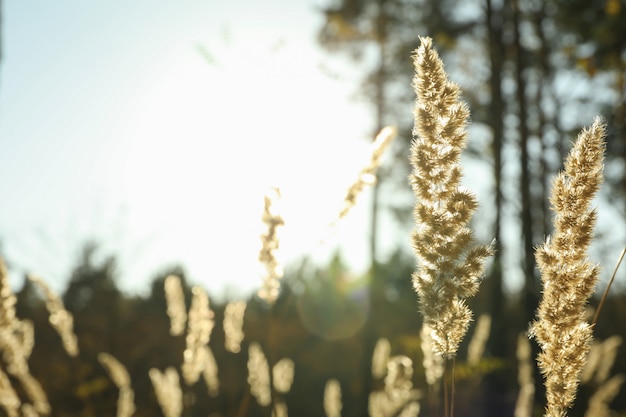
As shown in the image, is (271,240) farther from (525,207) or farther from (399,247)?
(399,247)

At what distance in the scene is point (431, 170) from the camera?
1351 mm

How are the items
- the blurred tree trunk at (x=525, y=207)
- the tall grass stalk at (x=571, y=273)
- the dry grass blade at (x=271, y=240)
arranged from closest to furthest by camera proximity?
1. the tall grass stalk at (x=571, y=273)
2. the dry grass blade at (x=271, y=240)
3. the blurred tree trunk at (x=525, y=207)

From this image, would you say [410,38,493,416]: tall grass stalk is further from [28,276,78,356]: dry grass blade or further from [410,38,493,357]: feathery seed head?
[28,276,78,356]: dry grass blade

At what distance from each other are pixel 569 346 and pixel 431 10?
12639mm

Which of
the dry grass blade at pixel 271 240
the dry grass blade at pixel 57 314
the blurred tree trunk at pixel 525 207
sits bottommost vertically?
the dry grass blade at pixel 57 314

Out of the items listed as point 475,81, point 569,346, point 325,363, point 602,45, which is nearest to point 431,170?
point 569,346

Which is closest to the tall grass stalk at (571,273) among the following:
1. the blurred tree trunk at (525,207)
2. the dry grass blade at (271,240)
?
the dry grass blade at (271,240)

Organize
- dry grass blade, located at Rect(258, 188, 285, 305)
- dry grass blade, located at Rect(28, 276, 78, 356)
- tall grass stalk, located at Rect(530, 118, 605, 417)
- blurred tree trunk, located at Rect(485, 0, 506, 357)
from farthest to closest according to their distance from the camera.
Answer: blurred tree trunk, located at Rect(485, 0, 506, 357)
dry grass blade, located at Rect(28, 276, 78, 356)
dry grass blade, located at Rect(258, 188, 285, 305)
tall grass stalk, located at Rect(530, 118, 605, 417)

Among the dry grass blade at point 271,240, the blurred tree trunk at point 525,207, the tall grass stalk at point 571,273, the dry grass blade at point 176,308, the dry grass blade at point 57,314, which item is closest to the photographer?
the tall grass stalk at point 571,273

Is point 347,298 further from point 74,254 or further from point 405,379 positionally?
point 405,379

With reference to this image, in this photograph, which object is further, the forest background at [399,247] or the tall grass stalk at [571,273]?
the forest background at [399,247]

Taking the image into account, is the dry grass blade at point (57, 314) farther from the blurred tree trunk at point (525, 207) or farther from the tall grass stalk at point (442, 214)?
the blurred tree trunk at point (525, 207)

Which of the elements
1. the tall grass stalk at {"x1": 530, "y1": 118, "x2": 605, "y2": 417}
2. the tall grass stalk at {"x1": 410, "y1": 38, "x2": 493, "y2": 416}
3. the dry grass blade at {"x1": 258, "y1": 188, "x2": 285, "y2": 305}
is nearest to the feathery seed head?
the tall grass stalk at {"x1": 410, "y1": 38, "x2": 493, "y2": 416}

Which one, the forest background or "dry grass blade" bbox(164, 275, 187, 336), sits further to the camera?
the forest background
